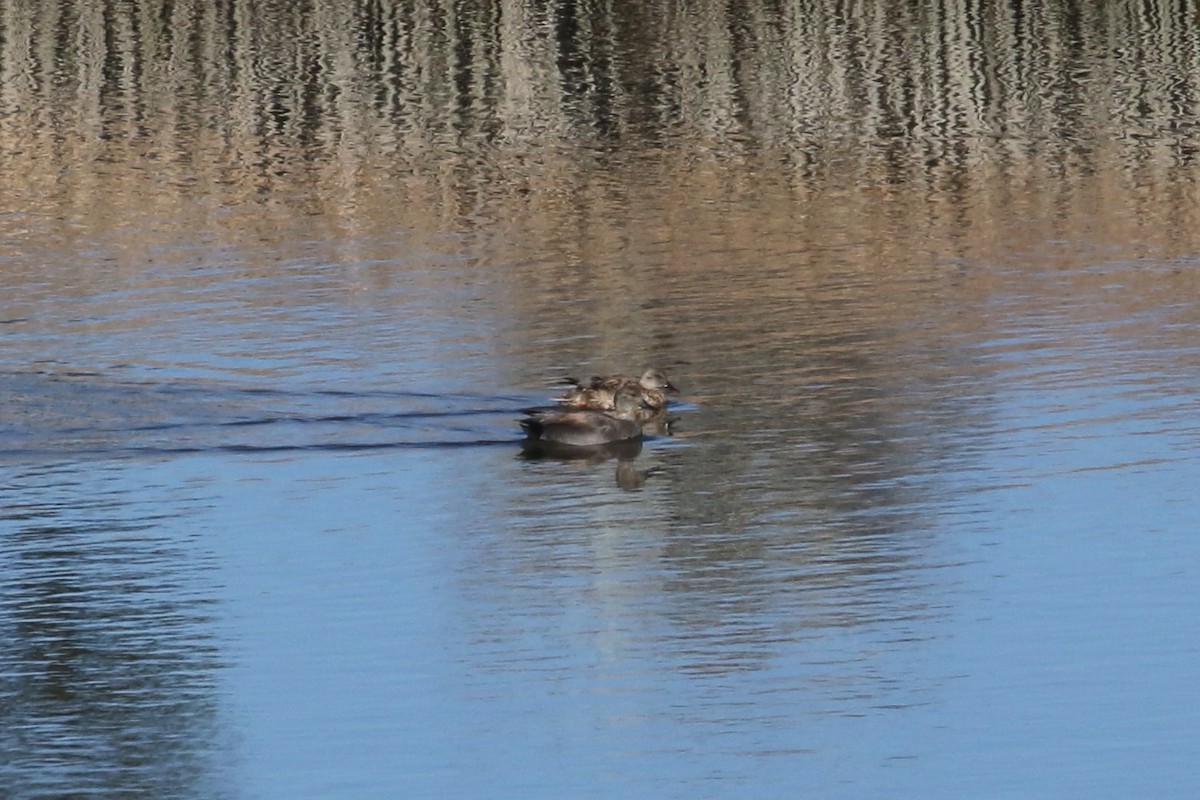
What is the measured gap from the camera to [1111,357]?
62.7ft

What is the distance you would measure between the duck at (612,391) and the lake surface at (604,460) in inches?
11.3

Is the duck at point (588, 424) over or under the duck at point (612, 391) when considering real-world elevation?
under

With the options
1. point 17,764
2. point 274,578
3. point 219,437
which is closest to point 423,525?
point 274,578

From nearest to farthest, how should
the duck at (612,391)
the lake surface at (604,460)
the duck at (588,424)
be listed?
1. the lake surface at (604,460)
2. the duck at (588,424)
3. the duck at (612,391)

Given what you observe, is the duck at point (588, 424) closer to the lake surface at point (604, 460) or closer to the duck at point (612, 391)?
the duck at point (612, 391)

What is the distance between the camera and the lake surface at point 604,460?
11039 millimetres

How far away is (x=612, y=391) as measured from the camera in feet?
56.8

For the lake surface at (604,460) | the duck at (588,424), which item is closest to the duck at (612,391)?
the duck at (588,424)

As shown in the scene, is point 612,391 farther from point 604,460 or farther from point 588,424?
point 604,460

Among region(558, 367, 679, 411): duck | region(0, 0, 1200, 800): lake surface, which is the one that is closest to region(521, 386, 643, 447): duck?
region(558, 367, 679, 411): duck

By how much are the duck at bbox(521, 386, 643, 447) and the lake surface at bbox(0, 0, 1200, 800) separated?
9.6 inches

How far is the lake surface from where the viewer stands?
11.0 meters

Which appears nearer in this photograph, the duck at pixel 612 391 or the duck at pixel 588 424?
the duck at pixel 588 424

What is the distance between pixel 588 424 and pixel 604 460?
26 cm
